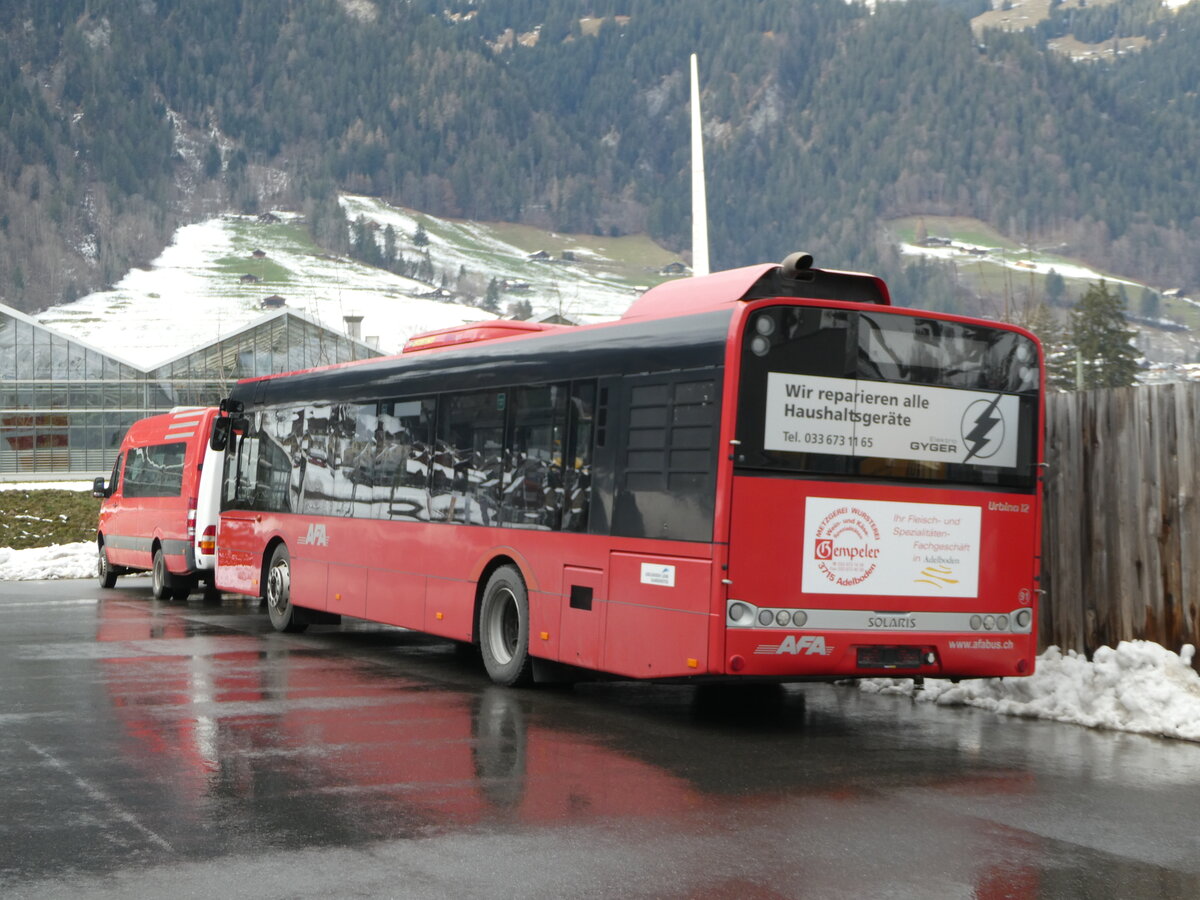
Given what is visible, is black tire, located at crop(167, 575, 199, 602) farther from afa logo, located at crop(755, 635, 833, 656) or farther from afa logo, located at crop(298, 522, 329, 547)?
afa logo, located at crop(755, 635, 833, 656)

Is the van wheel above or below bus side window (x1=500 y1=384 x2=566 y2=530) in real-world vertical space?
below

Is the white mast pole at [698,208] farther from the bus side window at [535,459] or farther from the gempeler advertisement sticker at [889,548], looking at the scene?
the gempeler advertisement sticker at [889,548]

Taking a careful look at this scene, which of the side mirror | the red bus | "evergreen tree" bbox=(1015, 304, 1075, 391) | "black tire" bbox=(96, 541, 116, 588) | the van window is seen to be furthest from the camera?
"evergreen tree" bbox=(1015, 304, 1075, 391)

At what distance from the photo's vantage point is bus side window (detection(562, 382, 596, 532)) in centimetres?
1117

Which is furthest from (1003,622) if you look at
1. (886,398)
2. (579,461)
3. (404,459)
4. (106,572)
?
(106,572)

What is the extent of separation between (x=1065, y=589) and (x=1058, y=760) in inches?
137

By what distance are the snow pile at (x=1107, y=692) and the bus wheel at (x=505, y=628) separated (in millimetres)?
3103

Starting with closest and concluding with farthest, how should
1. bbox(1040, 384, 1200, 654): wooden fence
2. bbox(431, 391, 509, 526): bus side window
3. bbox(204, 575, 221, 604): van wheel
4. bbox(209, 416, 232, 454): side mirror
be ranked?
bbox(1040, 384, 1200, 654): wooden fence < bbox(431, 391, 509, 526): bus side window < bbox(209, 416, 232, 454): side mirror < bbox(204, 575, 221, 604): van wheel

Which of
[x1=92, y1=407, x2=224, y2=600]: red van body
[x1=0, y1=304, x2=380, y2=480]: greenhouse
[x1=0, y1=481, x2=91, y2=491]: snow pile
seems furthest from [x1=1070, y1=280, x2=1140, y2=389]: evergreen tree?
[x1=92, y1=407, x2=224, y2=600]: red van body

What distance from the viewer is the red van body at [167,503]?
21.4 meters

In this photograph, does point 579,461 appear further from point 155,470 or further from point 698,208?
point 698,208

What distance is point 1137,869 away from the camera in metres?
6.52

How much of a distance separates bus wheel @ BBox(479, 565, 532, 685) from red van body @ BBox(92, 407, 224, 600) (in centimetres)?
892

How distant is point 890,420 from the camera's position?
10203 mm
